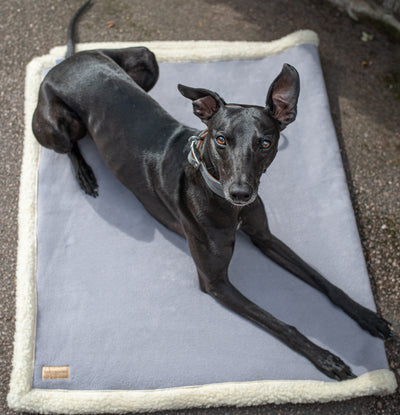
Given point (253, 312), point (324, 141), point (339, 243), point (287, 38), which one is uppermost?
point (287, 38)

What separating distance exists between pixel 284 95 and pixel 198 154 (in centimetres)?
63

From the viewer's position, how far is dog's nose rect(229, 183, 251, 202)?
7.84 feet

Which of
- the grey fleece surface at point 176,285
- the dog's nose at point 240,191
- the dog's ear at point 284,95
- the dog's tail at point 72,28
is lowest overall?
the grey fleece surface at point 176,285

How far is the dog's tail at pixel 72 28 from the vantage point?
4395 millimetres

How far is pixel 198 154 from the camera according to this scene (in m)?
2.79

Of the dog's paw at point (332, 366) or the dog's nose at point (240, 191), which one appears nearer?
the dog's nose at point (240, 191)

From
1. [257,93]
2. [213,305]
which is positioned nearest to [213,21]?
[257,93]

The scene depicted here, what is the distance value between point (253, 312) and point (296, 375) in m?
0.53

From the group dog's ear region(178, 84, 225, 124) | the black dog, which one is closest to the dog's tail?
the black dog

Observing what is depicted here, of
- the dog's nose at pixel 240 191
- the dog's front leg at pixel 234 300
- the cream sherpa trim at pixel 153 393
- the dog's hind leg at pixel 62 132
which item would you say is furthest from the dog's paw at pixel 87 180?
the dog's nose at pixel 240 191

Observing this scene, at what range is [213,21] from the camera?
16.2ft

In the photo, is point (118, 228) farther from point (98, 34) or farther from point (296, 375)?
point (98, 34)

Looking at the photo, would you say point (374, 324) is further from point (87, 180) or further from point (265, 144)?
point (87, 180)

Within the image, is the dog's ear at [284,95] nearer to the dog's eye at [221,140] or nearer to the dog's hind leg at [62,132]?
the dog's eye at [221,140]
